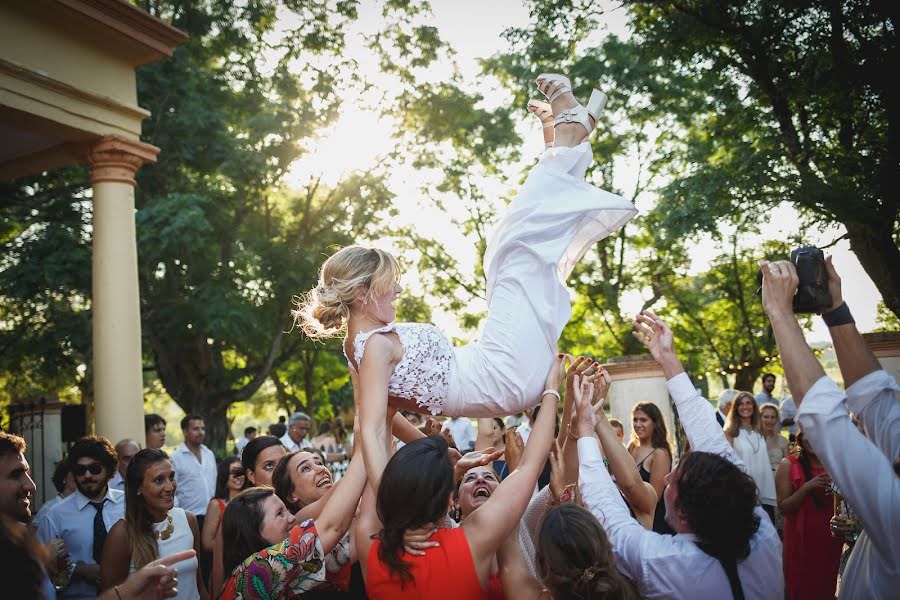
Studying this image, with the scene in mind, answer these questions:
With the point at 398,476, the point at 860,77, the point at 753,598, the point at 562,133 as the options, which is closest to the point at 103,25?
the point at 562,133

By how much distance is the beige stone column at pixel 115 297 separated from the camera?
26.5ft

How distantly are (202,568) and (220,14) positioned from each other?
46.0 feet

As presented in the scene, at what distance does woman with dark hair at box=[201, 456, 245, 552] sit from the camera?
496cm

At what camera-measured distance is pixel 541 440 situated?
264cm

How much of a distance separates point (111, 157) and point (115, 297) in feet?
5.55

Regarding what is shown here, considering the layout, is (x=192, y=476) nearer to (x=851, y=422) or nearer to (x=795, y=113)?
(x=851, y=422)

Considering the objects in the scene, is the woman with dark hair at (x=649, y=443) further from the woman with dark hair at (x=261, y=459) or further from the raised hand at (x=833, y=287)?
the raised hand at (x=833, y=287)

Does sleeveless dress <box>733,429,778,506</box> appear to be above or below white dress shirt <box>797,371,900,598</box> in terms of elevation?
below

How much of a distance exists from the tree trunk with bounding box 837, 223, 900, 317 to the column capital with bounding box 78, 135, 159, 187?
953 centimetres

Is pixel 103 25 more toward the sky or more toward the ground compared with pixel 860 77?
more toward the sky

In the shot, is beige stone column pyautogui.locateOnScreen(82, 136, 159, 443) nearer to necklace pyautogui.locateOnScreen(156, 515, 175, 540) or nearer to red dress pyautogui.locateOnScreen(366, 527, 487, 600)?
necklace pyautogui.locateOnScreen(156, 515, 175, 540)

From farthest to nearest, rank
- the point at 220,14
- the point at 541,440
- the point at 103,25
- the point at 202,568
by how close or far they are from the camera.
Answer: the point at 220,14 < the point at 103,25 < the point at 202,568 < the point at 541,440

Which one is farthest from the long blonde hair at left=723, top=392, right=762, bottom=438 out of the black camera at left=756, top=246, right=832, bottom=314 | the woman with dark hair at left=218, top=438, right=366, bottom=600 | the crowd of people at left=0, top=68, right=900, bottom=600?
the woman with dark hair at left=218, top=438, right=366, bottom=600

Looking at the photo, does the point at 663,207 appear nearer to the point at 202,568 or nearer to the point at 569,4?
the point at 569,4
